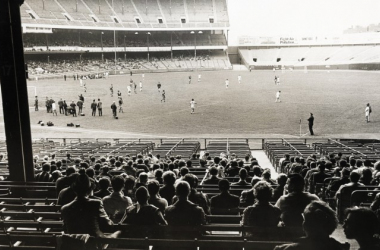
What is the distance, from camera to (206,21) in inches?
3570

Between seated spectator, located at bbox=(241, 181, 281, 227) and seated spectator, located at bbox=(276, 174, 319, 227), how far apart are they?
0.31 metres

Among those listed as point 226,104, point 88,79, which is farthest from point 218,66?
point 226,104

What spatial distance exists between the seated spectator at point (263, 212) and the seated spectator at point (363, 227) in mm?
1724

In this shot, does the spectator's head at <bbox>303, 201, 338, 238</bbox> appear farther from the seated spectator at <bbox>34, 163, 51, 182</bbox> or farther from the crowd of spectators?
the seated spectator at <bbox>34, 163, 51, 182</bbox>

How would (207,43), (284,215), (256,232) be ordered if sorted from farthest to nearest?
(207,43) < (284,215) < (256,232)

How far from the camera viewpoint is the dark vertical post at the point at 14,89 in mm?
7773

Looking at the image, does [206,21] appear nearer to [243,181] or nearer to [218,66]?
[218,66]

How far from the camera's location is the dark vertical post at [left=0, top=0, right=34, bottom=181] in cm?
777

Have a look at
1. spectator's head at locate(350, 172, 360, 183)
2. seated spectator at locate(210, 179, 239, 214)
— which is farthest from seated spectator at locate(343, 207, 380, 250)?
spectator's head at locate(350, 172, 360, 183)

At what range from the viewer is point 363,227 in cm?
318

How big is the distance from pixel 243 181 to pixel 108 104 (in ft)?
104

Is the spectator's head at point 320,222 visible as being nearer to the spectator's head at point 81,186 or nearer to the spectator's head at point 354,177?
the spectator's head at point 81,186

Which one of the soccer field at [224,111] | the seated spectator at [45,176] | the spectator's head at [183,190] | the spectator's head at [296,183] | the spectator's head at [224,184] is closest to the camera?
the spectator's head at [183,190]

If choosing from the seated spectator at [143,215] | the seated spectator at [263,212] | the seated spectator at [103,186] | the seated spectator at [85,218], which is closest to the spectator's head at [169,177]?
the seated spectator at [103,186]
